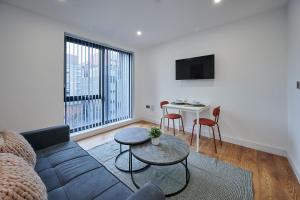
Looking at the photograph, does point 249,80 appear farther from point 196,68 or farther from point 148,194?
point 148,194

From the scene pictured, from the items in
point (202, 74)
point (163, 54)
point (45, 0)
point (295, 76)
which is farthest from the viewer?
point (163, 54)

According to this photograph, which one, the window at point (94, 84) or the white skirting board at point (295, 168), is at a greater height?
the window at point (94, 84)

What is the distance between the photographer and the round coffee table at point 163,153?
1549mm

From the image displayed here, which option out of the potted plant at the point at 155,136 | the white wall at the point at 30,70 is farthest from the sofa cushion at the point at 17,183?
the white wall at the point at 30,70

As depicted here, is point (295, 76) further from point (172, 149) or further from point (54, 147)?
point (54, 147)

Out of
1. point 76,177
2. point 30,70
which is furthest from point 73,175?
point 30,70

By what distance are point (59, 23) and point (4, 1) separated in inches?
30.5

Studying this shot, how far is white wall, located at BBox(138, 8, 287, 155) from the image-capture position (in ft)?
8.06

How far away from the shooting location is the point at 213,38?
3.15 m

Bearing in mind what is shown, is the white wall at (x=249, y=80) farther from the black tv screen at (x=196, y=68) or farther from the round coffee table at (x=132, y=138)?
the round coffee table at (x=132, y=138)

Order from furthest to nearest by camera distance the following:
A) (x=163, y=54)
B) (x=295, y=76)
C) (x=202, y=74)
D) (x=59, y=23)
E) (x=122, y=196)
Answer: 1. (x=163, y=54)
2. (x=202, y=74)
3. (x=59, y=23)
4. (x=295, y=76)
5. (x=122, y=196)

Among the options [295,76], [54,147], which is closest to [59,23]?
[54,147]

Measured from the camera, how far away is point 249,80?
2.73 meters

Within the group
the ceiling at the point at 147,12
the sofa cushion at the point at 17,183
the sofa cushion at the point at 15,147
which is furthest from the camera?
the ceiling at the point at 147,12
